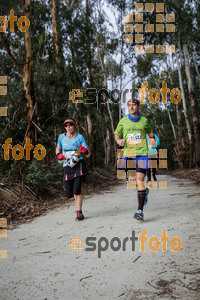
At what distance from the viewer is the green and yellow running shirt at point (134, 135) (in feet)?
16.3

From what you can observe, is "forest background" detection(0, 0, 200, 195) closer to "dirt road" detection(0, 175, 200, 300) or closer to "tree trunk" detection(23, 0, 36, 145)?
"tree trunk" detection(23, 0, 36, 145)

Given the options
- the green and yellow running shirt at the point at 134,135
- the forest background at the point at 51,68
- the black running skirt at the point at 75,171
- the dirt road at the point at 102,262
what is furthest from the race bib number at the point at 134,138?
the forest background at the point at 51,68

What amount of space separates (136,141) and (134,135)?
4.2 inches

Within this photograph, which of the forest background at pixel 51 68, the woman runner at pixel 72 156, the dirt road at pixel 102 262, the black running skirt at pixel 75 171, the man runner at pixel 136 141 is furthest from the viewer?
the forest background at pixel 51 68

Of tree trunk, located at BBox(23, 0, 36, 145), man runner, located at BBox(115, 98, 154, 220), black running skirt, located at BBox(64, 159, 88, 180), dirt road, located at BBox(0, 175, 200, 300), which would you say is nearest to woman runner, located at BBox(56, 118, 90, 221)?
black running skirt, located at BBox(64, 159, 88, 180)

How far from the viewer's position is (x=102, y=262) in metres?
3.19

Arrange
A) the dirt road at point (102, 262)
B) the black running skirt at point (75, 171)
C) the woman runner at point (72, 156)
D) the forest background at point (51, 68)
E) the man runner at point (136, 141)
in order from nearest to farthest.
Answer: the dirt road at point (102, 262) < the man runner at point (136, 141) < the woman runner at point (72, 156) < the black running skirt at point (75, 171) < the forest background at point (51, 68)

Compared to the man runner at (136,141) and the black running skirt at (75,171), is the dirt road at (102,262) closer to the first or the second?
the man runner at (136,141)

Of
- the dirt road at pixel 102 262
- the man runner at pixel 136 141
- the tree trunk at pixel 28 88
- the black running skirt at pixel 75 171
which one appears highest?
the tree trunk at pixel 28 88

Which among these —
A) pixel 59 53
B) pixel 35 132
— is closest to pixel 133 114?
pixel 35 132

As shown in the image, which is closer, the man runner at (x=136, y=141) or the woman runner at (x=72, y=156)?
the man runner at (x=136, y=141)

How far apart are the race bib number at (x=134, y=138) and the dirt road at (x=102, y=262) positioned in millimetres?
1282

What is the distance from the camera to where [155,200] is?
686cm

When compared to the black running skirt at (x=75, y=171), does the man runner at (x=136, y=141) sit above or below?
above
